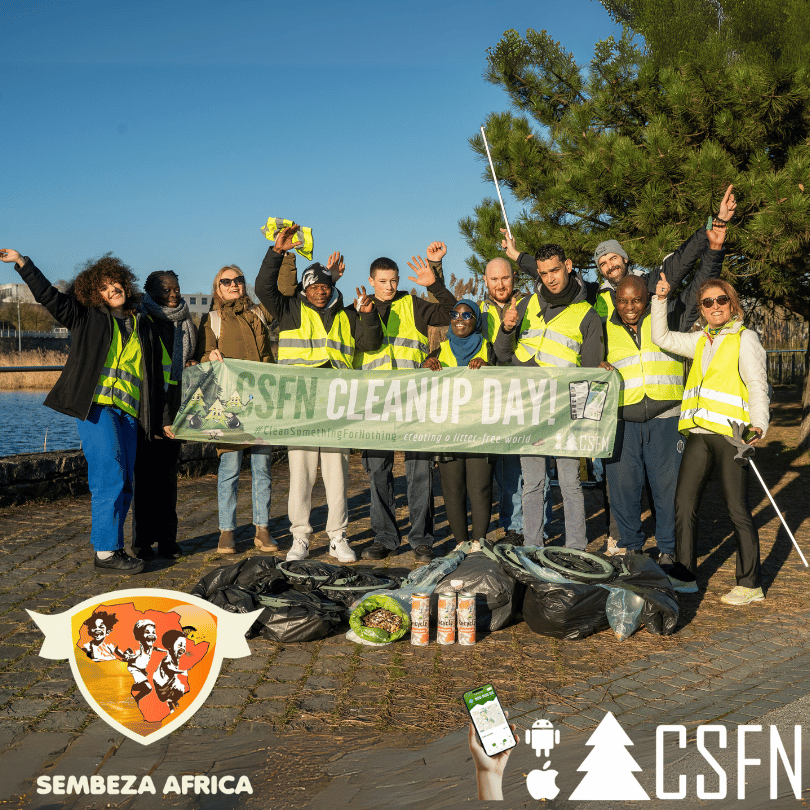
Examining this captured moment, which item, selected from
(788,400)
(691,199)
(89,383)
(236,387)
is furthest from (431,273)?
(788,400)

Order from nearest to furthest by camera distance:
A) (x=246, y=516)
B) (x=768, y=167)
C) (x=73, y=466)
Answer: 1. (x=246, y=516)
2. (x=73, y=466)
3. (x=768, y=167)

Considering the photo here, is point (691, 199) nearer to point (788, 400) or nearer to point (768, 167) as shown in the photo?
point (768, 167)

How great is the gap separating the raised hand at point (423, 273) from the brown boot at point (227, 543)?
2.64m

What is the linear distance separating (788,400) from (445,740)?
2143 centimetres

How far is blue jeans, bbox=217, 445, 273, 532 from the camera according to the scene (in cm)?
715

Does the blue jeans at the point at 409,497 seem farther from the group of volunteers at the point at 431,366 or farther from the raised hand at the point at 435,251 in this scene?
the raised hand at the point at 435,251

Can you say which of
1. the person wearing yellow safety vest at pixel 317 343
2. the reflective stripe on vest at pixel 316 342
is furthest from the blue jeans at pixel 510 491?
the reflective stripe on vest at pixel 316 342

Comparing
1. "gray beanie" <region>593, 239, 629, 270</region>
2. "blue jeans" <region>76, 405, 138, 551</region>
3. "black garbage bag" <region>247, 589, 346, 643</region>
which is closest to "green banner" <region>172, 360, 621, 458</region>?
A: "blue jeans" <region>76, 405, 138, 551</region>

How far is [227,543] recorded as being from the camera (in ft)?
23.5

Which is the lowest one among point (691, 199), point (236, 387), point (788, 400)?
point (788, 400)

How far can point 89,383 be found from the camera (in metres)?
6.24

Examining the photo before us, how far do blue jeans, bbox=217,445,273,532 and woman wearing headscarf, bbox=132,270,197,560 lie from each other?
15.9 inches

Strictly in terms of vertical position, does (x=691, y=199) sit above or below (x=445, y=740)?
above

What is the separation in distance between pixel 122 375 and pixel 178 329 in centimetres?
80
